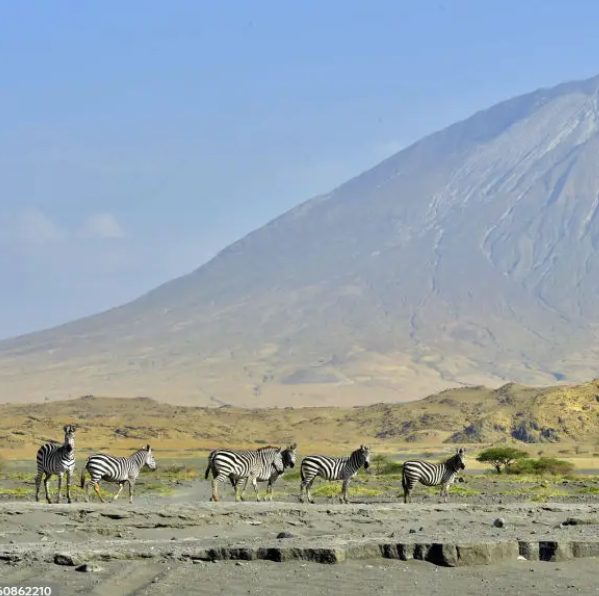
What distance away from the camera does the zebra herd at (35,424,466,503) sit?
22.1 meters

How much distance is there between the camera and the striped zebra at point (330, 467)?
24.0 m

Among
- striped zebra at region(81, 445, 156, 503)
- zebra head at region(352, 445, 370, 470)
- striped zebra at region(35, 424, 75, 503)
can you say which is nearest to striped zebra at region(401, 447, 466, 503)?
zebra head at region(352, 445, 370, 470)

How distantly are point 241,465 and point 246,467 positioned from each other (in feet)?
0.49

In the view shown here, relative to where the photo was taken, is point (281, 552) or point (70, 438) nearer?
point (281, 552)

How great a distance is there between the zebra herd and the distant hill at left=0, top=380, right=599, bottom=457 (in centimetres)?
3812

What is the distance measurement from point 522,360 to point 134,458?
6090 inches

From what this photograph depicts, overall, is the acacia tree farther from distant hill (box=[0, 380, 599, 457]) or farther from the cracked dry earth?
the cracked dry earth

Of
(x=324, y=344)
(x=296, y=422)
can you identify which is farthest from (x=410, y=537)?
(x=324, y=344)

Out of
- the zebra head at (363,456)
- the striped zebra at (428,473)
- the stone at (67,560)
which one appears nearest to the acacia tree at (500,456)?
the striped zebra at (428,473)

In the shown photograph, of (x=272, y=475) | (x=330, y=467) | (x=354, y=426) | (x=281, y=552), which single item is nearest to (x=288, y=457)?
(x=272, y=475)

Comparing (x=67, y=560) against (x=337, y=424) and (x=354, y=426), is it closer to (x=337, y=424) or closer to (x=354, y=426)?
(x=337, y=424)

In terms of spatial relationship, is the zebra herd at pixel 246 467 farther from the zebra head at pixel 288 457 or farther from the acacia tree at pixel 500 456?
the acacia tree at pixel 500 456

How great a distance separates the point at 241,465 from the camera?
23.2 metres

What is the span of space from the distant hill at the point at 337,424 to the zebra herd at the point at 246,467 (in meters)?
38.1
